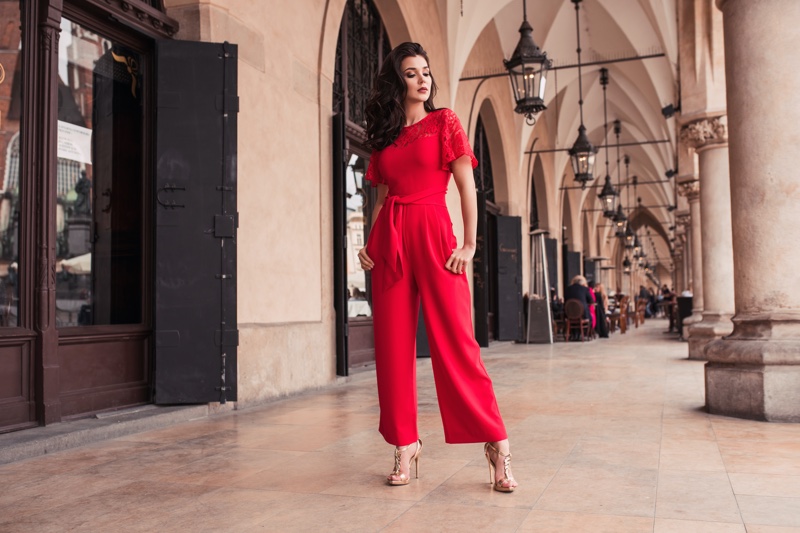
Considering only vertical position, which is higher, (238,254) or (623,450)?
(238,254)

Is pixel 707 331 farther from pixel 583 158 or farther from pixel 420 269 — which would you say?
pixel 420 269

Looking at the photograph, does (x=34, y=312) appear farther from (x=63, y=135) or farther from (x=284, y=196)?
(x=284, y=196)

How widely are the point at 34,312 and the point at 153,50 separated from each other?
2.41 m

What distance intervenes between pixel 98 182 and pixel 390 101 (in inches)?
130

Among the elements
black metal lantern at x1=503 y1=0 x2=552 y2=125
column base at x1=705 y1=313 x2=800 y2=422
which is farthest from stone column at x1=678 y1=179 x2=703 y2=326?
column base at x1=705 y1=313 x2=800 y2=422

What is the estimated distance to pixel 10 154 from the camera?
476 centimetres

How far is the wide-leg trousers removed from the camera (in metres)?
3.14

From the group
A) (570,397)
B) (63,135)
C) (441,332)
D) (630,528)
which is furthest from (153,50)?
(630,528)

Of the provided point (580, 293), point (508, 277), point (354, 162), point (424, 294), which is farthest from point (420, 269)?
point (580, 293)

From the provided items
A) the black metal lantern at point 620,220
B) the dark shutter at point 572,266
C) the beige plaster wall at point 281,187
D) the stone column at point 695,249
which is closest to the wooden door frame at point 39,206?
the beige plaster wall at point 281,187

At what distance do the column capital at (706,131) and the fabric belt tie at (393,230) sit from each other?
7935 millimetres

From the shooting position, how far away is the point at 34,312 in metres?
4.70

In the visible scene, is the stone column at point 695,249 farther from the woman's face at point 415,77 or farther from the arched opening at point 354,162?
the woman's face at point 415,77

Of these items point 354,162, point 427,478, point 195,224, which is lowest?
point 427,478
